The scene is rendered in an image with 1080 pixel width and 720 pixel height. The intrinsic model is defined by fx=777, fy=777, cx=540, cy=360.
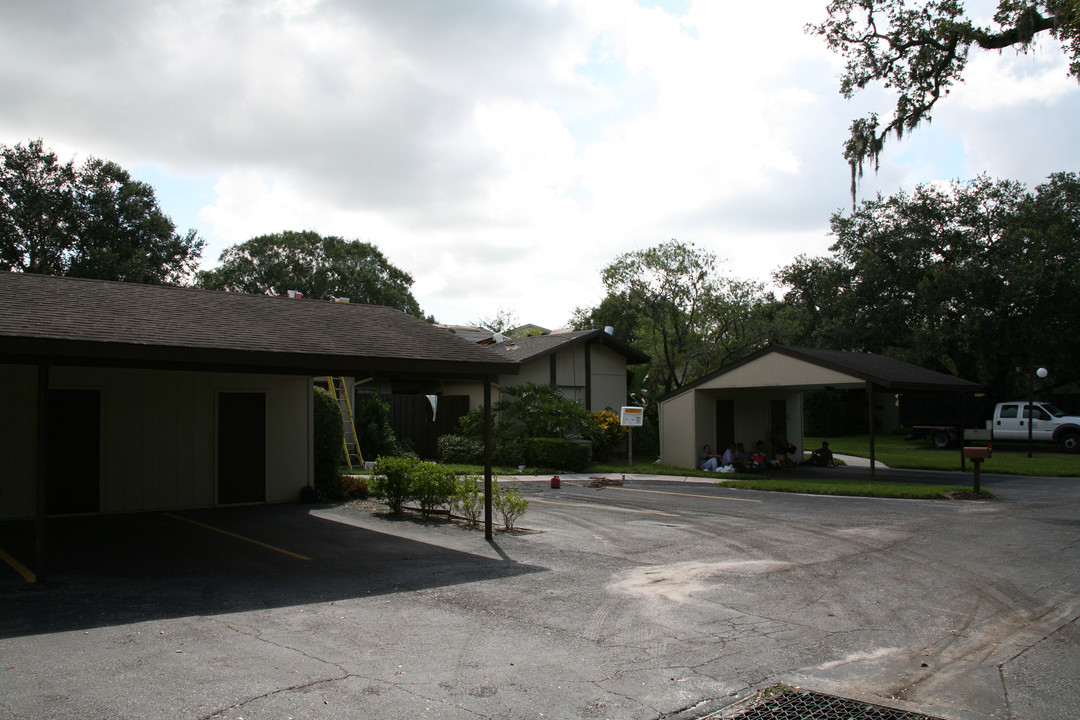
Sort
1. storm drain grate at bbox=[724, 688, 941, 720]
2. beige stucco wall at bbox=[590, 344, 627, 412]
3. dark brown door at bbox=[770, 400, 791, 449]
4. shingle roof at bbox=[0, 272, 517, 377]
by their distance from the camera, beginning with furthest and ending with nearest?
beige stucco wall at bbox=[590, 344, 627, 412], dark brown door at bbox=[770, 400, 791, 449], shingle roof at bbox=[0, 272, 517, 377], storm drain grate at bbox=[724, 688, 941, 720]

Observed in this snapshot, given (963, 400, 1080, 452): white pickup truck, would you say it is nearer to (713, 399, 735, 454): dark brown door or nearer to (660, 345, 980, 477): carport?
(660, 345, 980, 477): carport

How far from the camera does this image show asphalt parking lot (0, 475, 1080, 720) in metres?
4.87

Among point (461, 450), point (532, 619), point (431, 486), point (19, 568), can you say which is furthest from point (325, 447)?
point (532, 619)

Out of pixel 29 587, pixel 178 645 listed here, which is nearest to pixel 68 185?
pixel 29 587

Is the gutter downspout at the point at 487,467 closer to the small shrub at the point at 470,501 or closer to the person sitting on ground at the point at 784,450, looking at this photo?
the small shrub at the point at 470,501

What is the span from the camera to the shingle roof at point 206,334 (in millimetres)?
8055

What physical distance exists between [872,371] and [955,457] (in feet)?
28.1

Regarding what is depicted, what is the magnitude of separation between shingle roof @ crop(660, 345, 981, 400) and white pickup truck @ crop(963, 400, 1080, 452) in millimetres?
8032

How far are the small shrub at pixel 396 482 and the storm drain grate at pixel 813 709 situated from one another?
8.83 meters

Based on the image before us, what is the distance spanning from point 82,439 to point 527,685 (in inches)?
418

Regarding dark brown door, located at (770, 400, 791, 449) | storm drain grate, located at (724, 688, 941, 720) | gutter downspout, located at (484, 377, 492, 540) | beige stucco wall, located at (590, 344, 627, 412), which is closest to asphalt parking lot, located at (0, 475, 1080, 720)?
storm drain grate, located at (724, 688, 941, 720)

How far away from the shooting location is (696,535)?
11297 millimetres

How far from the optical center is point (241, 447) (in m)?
14.3

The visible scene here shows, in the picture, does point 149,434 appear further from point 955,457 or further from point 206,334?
point 955,457
